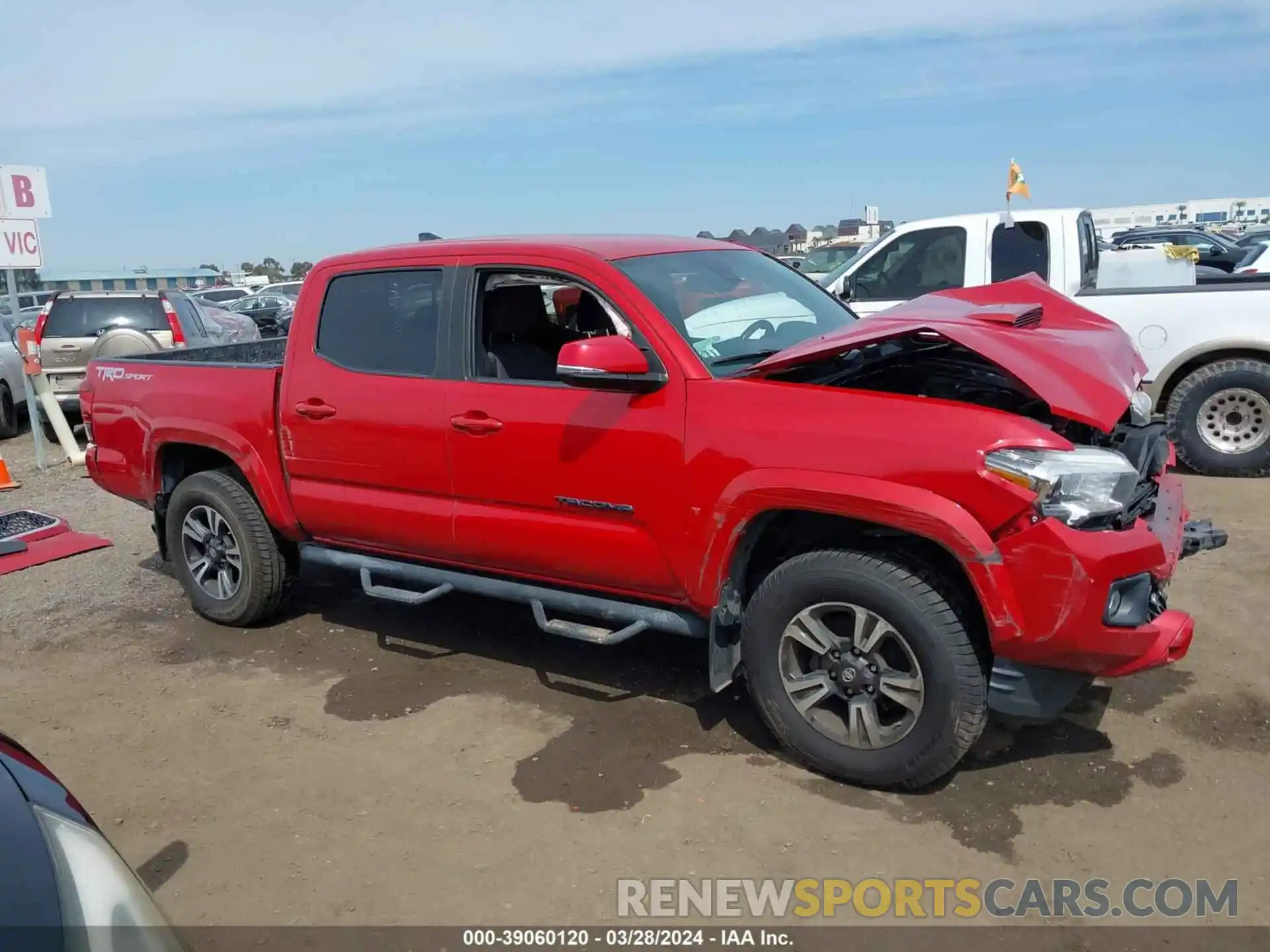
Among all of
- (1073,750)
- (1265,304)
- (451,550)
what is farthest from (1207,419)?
(451,550)

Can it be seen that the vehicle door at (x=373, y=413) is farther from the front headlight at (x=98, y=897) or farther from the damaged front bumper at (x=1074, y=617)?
the front headlight at (x=98, y=897)

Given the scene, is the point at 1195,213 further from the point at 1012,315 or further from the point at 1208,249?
the point at 1012,315

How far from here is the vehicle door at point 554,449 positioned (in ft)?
12.9

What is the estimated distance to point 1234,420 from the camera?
25.8 feet

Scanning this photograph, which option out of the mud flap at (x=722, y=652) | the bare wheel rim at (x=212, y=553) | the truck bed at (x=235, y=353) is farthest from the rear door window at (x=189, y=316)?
the mud flap at (x=722, y=652)

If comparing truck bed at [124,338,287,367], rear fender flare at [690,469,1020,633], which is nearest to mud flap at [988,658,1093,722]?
rear fender flare at [690,469,1020,633]

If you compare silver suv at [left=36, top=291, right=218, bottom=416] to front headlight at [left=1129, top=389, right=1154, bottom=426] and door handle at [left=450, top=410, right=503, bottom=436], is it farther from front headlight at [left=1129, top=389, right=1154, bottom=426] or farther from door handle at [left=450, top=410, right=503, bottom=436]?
front headlight at [left=1129, top=389, right=1154, bottom=426]

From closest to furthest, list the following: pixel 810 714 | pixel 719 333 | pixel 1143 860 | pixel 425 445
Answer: pixel 1143 860
pixel 810 714
pixel 719 333
pixel 425 445

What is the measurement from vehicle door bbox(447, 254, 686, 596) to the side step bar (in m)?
0.08

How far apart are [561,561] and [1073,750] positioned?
83.0 inches

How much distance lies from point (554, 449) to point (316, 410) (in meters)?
1.44

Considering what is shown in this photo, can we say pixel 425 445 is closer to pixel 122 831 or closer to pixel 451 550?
pixel 451 550

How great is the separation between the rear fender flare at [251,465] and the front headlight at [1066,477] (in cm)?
352

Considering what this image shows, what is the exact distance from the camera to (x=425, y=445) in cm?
455
